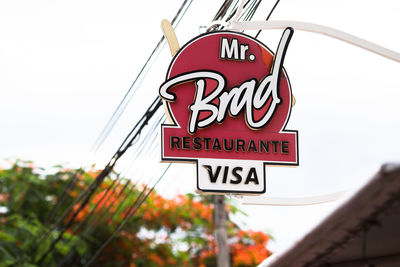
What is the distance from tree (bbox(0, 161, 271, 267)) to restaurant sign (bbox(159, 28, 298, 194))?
892 cm

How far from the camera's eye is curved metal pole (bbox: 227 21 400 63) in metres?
9.57

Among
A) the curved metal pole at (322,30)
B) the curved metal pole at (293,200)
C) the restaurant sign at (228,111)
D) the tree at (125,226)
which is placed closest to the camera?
the curved metal pole at (322,30)

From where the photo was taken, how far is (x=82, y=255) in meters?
18.8

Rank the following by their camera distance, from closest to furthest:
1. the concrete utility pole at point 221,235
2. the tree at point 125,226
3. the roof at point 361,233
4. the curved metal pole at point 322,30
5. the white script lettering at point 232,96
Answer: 1. the roof at point 361,233
2. the curved metal pole at point 322,30
3. the white script lettering at point 232,96
4. the concrete utility pole at point 221,235
5. the tree at point 125,226

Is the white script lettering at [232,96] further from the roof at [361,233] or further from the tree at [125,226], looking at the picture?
the tree at [125,226]

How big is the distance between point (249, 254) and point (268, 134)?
1139cm

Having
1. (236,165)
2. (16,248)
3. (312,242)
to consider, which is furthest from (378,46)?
(16,248)

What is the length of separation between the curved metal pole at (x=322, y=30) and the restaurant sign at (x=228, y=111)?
123mm

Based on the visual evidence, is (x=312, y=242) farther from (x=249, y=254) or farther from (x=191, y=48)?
(x=249, y=254)

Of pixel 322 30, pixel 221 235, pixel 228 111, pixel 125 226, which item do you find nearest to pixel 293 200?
pixel 228 111

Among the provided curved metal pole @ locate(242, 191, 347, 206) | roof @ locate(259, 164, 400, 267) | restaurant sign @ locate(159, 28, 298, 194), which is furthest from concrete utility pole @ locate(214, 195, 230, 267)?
roof @ locate(259, 164, 400, 267)

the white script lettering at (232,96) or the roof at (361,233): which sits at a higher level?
the white script lettering at (232,96)

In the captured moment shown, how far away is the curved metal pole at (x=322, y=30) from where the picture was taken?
957 centimetres

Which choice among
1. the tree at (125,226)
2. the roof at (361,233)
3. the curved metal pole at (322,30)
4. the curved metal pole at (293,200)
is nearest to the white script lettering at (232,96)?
the curved metal pole at (322,30)
